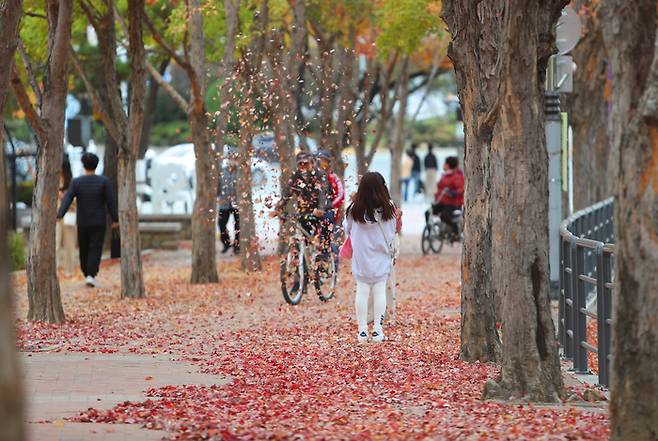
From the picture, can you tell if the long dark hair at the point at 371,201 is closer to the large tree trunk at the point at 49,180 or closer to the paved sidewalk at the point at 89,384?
the paved sidewalk at the point at 89,384

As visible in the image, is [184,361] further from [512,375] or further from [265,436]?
[265,436]

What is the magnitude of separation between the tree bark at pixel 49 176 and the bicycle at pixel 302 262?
10.1ft

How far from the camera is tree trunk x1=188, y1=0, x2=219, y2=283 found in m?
22.4

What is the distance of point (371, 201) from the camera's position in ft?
47.2

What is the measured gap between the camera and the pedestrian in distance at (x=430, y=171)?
5222 cm

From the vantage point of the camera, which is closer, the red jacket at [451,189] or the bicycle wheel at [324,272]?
the bicycle wheel at [324,272]

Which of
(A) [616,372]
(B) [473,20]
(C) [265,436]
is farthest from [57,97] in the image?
(A) [616,372]

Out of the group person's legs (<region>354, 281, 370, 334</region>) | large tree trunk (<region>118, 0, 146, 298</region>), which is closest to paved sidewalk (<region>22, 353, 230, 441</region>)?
person's legs (<region>354, 281, 370, 334</region>)

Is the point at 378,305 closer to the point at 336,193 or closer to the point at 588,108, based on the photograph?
the point at 336,193

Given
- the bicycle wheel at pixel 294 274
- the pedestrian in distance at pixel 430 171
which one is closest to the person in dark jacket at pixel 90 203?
the bicycle wheel at pixel 294 274

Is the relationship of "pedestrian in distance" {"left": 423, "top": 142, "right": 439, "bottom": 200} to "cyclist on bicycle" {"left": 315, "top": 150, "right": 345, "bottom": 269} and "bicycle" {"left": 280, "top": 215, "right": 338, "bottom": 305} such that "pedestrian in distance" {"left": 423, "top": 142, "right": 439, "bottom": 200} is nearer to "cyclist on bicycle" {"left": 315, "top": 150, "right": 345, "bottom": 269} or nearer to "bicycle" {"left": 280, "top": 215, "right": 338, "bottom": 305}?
"bicycle" {"left": 280, "top": 215, "right": 338, "bottom": 305}

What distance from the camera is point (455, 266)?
27.2 m

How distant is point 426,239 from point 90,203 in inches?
410

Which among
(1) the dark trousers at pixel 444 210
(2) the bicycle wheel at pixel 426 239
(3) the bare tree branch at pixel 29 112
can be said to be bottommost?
(2) the bicycle wheel at pixel 426 239
